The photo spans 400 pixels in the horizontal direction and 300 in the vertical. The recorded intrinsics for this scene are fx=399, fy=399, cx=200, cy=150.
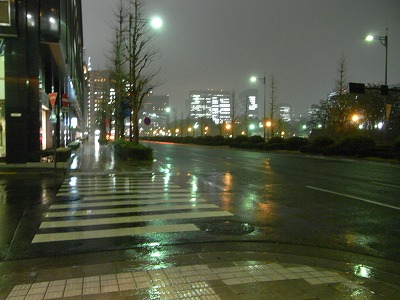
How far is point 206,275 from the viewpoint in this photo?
541 centimetres

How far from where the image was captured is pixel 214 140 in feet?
216

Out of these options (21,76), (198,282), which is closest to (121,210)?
(198,282)

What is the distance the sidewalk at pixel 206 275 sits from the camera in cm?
483

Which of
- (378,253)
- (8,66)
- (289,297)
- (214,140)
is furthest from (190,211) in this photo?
(214,140)

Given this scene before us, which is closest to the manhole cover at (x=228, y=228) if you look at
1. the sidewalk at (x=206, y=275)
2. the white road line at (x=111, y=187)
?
the sidewalk at (x=206, y=275)

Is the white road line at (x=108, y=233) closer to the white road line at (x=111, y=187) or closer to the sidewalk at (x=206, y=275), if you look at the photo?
the sidewalk at (x=206, y=275)

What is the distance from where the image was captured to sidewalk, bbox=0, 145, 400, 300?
4828mm

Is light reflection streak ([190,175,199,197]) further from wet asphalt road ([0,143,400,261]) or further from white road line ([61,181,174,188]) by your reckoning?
white road line ([61,181,174,188])

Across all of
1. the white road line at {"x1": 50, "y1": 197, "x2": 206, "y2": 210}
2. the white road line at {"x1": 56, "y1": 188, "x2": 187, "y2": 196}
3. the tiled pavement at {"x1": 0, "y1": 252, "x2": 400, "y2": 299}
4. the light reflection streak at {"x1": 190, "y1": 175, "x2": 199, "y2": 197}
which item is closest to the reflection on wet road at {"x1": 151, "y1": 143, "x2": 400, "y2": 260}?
the light reflection streak at {"x1": 190, "y1": 175, "x2": 199, "y2": 197}

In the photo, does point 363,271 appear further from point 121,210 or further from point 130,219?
point 121,210

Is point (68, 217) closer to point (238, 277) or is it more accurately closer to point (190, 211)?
point (190, 211)

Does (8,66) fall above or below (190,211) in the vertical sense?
above

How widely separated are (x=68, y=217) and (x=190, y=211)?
2908mm

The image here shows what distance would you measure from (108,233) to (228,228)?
95.8 inches
